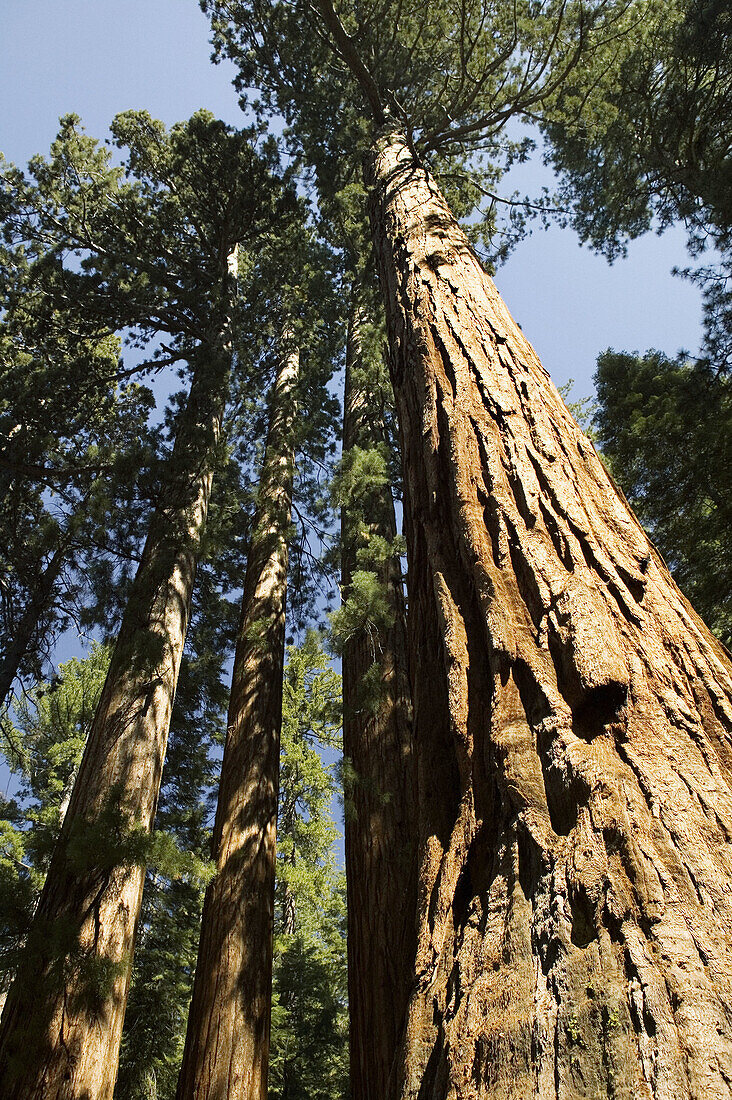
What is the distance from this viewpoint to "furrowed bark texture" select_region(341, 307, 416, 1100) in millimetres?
3455

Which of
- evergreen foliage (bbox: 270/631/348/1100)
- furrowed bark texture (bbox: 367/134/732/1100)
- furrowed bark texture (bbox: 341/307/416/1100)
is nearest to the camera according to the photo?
furrowed bark texture (bbox: 367/134/732/1100)

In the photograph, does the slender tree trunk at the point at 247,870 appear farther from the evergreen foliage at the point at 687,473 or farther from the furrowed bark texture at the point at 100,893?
the evergreen foliage at the point at 687,473

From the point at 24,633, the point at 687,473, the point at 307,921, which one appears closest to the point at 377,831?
the point at 687,473

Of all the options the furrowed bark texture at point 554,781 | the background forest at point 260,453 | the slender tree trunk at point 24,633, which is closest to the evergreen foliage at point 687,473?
the background forest at point 260,453

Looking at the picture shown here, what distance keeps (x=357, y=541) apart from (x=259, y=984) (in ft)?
11.1

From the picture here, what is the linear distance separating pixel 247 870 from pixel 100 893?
1230 mm

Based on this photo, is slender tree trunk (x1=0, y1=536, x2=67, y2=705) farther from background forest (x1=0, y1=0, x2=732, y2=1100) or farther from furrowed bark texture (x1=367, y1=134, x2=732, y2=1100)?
furrowed bark texture (x1=367, y1=134, x2=732, y2=1100)

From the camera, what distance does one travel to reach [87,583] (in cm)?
688

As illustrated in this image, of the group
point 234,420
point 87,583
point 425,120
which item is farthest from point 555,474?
point 234,420

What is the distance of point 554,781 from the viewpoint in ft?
4.73

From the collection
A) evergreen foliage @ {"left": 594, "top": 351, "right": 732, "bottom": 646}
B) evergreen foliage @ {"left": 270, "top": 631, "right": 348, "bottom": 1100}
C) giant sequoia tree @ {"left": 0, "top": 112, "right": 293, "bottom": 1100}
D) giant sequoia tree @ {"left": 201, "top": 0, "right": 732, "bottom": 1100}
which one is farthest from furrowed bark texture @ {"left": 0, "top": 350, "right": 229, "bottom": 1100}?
evergreen foliage @ {"left": 594, "top": 351, "right": 732, "bottom": 646}

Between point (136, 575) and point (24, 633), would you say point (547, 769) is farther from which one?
point (24, 633)

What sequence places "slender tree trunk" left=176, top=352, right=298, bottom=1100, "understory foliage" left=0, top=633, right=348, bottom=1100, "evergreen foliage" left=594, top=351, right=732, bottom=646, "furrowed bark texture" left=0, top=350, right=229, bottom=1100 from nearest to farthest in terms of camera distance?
"furrowed bark texture" left=0, top=350, right=229, bottom=1100
"slender tree trunk" left=176, top=352, right=298, bottom=1100
"understory foliage" left=0, top=633, right=348, bottom=1100
"evergreen foliage" left=594, top=351, right=732, bottom=646

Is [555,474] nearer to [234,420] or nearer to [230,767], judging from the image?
[230,767]
